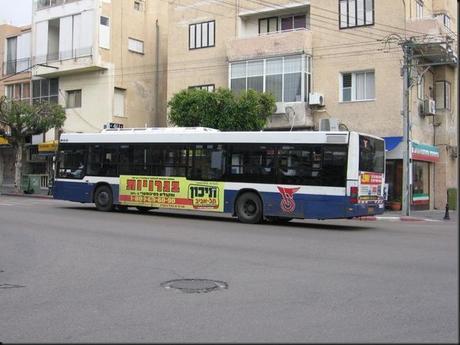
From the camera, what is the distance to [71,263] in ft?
34.2

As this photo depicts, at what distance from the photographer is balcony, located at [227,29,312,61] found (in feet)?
96.4

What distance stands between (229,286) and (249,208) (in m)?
9.78

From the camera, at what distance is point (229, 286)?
8500 mm

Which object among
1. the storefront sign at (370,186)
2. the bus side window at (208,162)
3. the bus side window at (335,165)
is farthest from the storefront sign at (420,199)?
the bus side window at (208,162)

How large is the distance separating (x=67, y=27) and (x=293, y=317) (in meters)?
34.6

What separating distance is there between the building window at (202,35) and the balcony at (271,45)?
2419 mm

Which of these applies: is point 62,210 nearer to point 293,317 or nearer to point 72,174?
point 72,174

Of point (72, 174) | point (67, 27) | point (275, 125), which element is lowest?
point (72, 174)

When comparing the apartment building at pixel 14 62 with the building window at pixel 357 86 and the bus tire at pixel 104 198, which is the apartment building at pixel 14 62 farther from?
the building window at pixel 357 86

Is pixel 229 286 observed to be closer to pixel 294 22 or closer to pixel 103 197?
pixel 103 197

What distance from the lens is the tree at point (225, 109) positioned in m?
27.3

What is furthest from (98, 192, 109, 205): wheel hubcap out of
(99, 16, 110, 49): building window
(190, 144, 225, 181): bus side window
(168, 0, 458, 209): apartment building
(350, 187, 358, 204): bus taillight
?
(99, 16, 110, 49): building window

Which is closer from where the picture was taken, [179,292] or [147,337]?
[147,337]

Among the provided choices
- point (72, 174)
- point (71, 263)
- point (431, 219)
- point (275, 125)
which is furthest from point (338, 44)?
point (71, 263)
